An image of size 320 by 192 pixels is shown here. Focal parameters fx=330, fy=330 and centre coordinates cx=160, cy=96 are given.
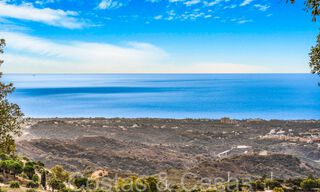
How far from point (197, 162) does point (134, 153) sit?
10.8m

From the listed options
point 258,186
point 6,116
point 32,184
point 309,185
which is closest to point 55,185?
point 32,184

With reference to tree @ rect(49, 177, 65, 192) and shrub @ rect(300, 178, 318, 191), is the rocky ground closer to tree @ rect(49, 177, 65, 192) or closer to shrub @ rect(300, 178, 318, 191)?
shrub @ rect(300, 178, 318, 191)

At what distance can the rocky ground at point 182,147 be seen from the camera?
48.1 meters

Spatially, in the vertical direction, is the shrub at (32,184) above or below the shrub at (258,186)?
above

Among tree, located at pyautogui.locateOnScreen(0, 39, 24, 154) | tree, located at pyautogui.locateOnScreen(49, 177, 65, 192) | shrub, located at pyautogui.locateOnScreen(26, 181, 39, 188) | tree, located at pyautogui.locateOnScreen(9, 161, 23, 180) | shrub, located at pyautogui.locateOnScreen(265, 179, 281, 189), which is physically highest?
tree, located at pyautogui.locateOnScreen(0, 39, 24, 154)

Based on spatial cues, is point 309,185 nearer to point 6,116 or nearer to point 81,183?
point 81,183

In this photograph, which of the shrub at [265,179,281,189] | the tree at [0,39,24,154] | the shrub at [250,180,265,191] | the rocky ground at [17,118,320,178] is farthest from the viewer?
the rocky ground at [17,118,320,178]

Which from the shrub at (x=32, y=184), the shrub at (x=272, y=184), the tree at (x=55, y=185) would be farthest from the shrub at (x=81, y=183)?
the shrub at (x=272, y=184)

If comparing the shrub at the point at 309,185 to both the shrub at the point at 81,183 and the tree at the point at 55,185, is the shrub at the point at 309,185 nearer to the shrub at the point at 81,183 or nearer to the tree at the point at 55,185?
the shrub at the point at 81,183

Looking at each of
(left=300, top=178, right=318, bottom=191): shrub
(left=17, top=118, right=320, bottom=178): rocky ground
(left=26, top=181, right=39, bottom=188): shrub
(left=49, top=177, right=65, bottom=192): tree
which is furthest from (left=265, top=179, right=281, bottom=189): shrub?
(left=26, top=181, right=39, bottom=188): shrub

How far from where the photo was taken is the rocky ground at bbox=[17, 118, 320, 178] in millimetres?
48062

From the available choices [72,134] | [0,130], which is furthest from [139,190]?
[72,134]

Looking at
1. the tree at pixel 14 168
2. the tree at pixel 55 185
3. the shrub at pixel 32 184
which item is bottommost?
the tree at pixel 55 185

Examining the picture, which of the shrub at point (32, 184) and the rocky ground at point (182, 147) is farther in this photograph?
the rocky ground at point (182, 147)
